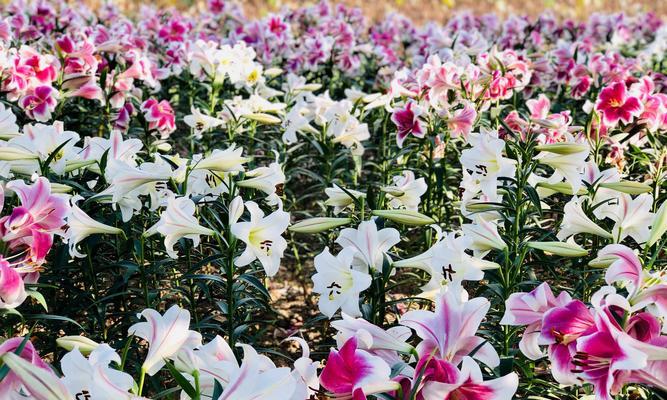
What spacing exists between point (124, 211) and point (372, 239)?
818 mm

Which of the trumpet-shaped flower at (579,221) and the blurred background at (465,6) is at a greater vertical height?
the trumpet-shaped flower at (579,221)

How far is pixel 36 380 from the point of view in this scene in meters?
1.32

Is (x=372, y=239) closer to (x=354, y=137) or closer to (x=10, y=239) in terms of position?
(x=10, y=239)

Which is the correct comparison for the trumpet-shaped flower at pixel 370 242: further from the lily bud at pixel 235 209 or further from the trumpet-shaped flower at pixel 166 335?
the trumpet-shaped flower at pixel 166 335

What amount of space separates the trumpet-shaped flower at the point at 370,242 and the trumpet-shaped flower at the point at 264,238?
19cm

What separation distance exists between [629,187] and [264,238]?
3.71 ft

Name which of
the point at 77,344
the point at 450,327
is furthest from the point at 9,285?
the point at 450,327

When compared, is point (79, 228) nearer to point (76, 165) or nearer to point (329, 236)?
point (76, 165)

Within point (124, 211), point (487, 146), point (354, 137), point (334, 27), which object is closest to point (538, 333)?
point (487, 146)

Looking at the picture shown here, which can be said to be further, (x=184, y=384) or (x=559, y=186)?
(x=559, y=186)

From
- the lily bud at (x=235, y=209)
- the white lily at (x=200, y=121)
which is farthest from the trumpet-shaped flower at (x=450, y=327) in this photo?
the white lily at (x=200, y=121)

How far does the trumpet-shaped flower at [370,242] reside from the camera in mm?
2004

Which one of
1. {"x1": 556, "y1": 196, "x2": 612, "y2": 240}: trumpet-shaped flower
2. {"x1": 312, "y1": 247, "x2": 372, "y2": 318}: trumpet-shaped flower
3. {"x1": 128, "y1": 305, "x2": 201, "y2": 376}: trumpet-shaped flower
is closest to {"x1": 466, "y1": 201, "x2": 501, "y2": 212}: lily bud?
{"x1": 556, "y1": 196, "x2": 612, "y2": 240}: trumpet-shaped flower

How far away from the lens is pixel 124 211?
2354 mm
